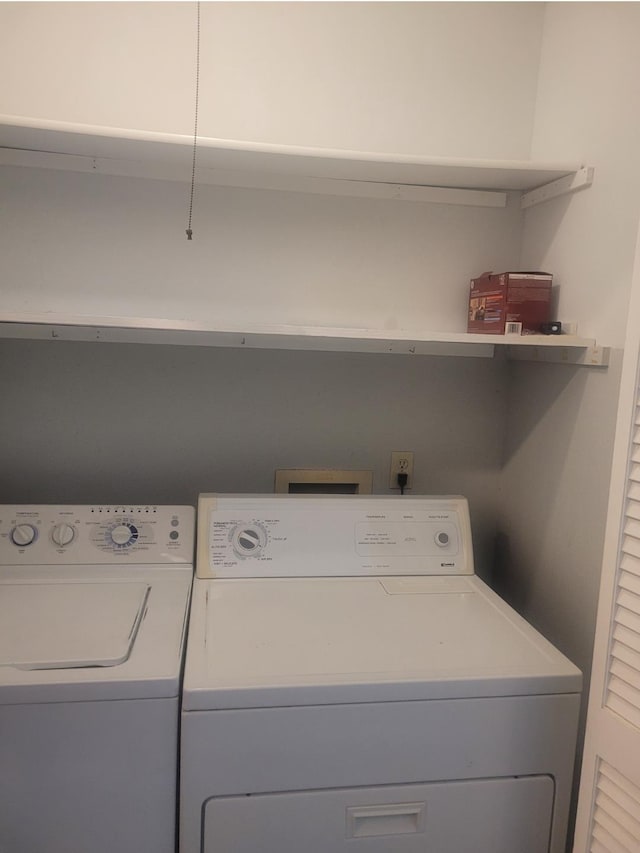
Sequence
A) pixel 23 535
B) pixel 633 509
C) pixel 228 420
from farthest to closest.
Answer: pixel 228 420, pixel 23 535, pixel 633 509

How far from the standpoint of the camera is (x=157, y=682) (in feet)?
3.48

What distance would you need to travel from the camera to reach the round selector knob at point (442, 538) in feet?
5.31

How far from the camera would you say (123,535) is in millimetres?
1518

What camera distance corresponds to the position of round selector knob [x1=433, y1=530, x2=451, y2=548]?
1.62m

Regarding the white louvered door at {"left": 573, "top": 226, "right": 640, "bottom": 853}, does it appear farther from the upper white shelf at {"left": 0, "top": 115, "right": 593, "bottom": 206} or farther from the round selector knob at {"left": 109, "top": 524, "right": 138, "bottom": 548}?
the round selector knob at {"left": 109, "top": 524, "right": 138, "bottom": 548}

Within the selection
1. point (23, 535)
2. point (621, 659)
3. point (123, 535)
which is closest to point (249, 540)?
point (123, 535)

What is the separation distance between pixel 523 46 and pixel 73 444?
1.63m

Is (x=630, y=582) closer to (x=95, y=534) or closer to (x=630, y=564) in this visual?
(x=630, y=564)

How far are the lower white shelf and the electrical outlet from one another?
298 millimetres

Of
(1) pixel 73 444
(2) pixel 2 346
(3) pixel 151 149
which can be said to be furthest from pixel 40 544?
(3) pixel 151 149

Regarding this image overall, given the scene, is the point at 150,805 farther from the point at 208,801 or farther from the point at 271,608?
the point at 271,608

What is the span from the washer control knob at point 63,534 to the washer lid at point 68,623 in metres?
0.11

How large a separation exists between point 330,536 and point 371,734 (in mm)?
538

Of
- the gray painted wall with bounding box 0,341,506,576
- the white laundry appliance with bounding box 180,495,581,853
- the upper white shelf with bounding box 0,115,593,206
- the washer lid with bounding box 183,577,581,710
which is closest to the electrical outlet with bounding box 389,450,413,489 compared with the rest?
the gray painted wall with bounding box 0,341,506,576
